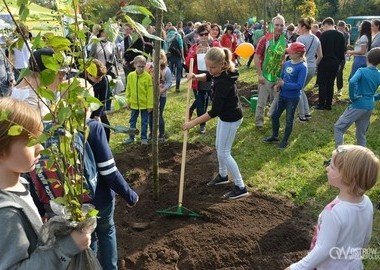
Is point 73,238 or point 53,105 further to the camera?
point 73,238

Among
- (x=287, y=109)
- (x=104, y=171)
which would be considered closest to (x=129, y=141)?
(x=287, y=109)

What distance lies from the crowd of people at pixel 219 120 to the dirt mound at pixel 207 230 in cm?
36

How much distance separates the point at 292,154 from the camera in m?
6.60

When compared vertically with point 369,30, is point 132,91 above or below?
below

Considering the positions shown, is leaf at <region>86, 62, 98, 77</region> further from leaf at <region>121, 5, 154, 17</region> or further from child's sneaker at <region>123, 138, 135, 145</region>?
child's sneaker at <region>123, 138, 135, 145</region>

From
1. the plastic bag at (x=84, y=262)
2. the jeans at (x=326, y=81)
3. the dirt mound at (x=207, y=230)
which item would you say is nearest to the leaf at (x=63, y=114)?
the plastic bag at (x=84, y=262)

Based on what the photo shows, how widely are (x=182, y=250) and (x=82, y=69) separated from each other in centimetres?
277

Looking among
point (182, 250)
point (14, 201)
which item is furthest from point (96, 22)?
point (182, 250)

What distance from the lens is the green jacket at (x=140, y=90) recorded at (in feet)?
22.1

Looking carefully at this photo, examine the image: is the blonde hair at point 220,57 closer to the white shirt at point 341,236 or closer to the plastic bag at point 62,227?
the white shirt at point 341,236

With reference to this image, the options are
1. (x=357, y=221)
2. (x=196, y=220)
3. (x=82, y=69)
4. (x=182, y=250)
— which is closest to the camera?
(x=82, y=69)

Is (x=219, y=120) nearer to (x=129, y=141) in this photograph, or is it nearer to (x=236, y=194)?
(x=236, y=194)

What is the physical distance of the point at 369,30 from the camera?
8.96 metres

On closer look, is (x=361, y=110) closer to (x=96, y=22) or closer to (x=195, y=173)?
(x=195, y=173)
